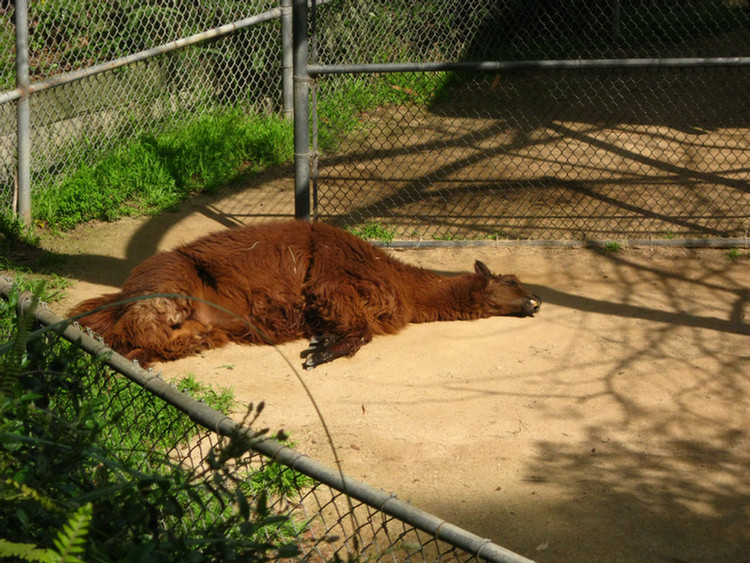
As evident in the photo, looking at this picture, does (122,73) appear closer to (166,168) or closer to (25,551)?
(166,168)

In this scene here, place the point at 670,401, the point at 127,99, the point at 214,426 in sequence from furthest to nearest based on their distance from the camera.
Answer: the point at 127,99 → the point at 670,401 → the point at 214,426

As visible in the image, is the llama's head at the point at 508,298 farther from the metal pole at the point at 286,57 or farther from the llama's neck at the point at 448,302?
the metal pole at the point at 286,57

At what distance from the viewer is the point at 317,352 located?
561 centimetres

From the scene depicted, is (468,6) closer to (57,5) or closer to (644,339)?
(57,5)

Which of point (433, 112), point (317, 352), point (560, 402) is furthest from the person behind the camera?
point (433, 112)

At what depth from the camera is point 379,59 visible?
10047 millimetres

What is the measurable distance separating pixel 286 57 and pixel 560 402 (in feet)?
18.4

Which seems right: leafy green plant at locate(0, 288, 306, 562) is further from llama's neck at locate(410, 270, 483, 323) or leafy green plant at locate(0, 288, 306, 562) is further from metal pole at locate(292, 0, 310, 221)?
metal pole at locate(292, 0, 310, 221)

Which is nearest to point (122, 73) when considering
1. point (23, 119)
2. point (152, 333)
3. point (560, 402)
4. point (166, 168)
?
point (166, 168)

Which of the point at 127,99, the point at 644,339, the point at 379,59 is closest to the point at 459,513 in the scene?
the point at 644,339

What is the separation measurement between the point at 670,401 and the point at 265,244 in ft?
9.30

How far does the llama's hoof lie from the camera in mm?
5535

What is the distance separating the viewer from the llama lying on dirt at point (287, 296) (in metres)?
5.48

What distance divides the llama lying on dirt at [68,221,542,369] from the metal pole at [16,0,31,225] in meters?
1.99
